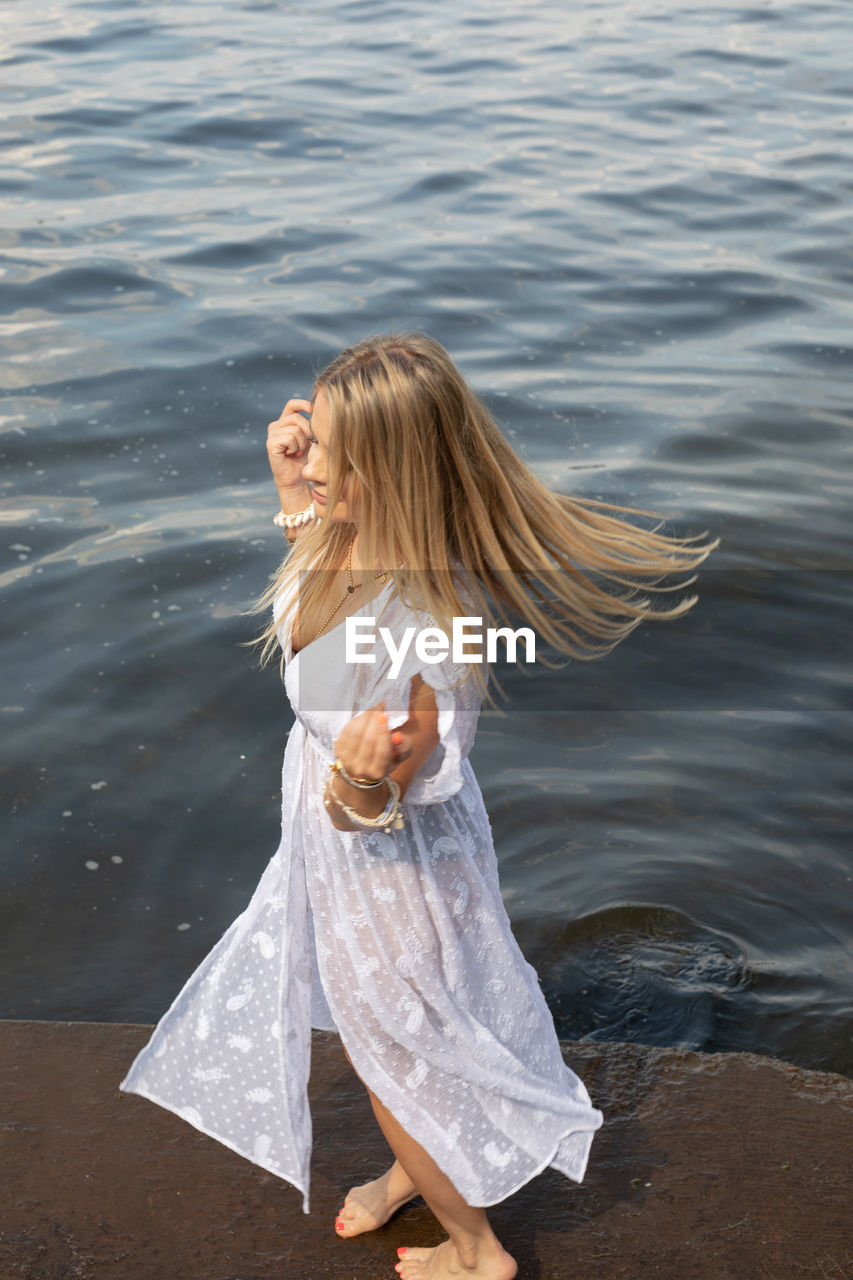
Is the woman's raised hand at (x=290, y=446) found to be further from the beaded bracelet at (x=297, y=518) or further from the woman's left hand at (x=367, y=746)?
the woman's left hand at (x=367, y=746)

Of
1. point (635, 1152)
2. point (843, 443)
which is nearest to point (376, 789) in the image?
point (635, 1152)

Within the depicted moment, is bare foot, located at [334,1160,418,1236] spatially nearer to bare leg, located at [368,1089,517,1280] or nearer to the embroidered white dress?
bare leg, located at [368,1089,517,1280]

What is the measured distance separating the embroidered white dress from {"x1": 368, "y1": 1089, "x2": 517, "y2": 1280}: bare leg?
6cm

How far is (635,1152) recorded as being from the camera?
335cm

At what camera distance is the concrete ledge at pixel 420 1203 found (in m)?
3.03

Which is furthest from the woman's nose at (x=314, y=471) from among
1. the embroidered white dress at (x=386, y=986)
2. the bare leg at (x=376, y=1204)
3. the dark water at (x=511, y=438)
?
the dark water at (x=511, y=438)

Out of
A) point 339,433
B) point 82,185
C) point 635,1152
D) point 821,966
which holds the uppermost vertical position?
point 339,433

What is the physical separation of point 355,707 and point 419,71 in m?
15.8

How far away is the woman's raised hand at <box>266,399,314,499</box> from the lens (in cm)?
298

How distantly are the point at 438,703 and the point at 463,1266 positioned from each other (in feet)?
4.50

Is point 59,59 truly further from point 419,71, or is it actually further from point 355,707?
point 355,707

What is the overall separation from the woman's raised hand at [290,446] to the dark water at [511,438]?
2.08 metres

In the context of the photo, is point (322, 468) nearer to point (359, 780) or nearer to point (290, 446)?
point (290, 446)

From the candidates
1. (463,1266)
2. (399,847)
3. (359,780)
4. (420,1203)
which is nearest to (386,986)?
(399,847)
